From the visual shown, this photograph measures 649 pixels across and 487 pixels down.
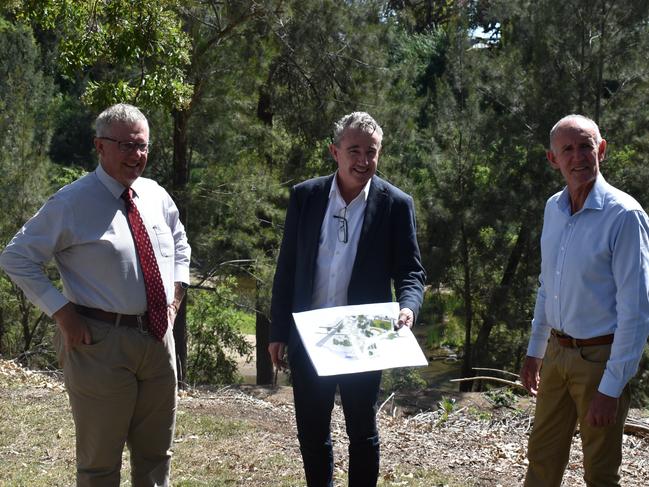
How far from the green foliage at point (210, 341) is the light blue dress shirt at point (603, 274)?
1512cm

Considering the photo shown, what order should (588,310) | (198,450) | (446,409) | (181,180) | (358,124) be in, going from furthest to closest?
(181,180) → (446,409) → (198,450) → (358,124) → (588,310)

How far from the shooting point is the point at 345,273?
3.91 meters

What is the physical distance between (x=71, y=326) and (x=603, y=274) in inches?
86.8

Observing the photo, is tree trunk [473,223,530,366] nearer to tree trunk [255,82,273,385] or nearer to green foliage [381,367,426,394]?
green foliage [381,367,426,394]

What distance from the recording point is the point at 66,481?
5004mm

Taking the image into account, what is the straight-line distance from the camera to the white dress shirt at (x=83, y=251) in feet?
12.0

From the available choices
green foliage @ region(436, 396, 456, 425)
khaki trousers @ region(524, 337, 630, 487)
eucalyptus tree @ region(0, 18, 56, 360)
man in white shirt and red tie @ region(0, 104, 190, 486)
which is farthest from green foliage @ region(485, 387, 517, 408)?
eucalyptus tree @ region(0, 18, 56, 360)

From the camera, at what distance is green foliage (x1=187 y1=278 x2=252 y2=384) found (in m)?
18.9

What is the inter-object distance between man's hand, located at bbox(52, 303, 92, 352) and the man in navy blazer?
859mm

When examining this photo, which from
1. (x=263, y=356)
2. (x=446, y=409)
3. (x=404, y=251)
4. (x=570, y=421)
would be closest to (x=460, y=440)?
(x=446, y=409)

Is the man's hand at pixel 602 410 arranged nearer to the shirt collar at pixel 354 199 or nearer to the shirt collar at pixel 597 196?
the shirt collar at pixel 597 196

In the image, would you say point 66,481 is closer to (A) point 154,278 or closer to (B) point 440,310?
(A) point 154,278

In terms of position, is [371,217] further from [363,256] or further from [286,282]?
[286,282]

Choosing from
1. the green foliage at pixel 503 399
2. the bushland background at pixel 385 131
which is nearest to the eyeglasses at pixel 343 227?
the green foliage at pixel 503 399
